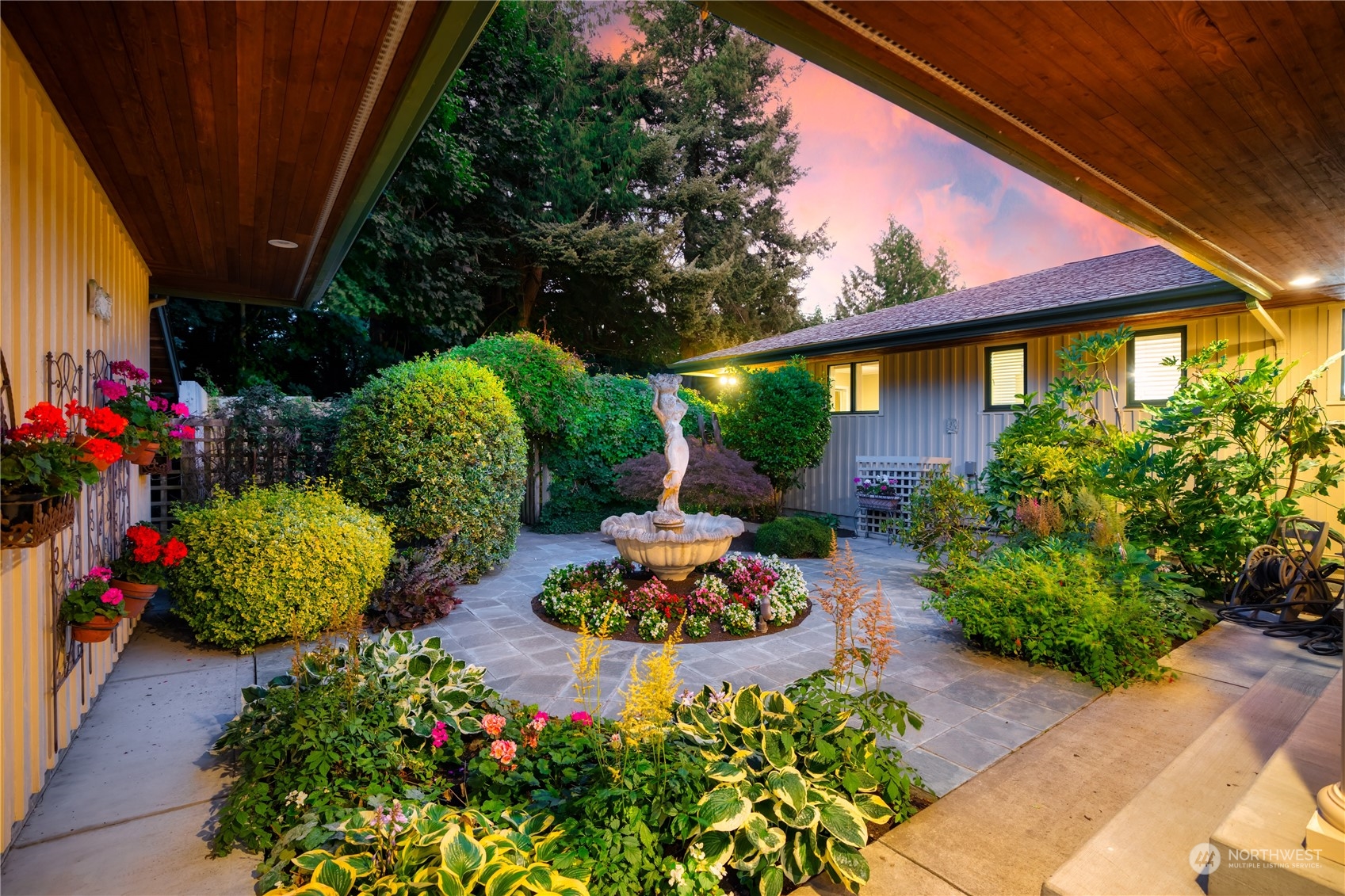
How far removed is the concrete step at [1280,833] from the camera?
176 cm

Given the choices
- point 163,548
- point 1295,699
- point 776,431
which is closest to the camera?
point 1295,699

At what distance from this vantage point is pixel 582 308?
19.0m

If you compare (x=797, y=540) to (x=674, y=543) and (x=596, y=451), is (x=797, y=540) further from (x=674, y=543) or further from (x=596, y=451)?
(x=596, y=451)

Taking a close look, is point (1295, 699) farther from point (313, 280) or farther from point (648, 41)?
point (648, 41)

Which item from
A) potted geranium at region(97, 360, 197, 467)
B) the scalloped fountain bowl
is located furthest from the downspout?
potted geranium at region(97, 360, 197, 467)

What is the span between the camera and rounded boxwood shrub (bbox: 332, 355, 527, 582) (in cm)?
650

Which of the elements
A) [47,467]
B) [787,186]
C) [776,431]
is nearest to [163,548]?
[47,467]

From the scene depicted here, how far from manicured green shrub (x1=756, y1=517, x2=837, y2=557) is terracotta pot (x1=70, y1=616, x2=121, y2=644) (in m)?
7.07

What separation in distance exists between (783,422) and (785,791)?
351 inches

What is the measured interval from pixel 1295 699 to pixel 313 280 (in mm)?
8474

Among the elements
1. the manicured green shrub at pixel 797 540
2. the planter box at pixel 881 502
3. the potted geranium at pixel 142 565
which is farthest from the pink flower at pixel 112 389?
the planter box at pixel 881 502

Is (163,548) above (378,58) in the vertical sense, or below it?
below

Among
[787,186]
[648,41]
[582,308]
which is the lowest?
[582,308]

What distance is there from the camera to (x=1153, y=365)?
8.49 m
